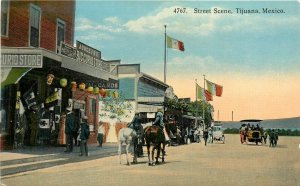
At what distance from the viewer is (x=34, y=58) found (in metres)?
14.6

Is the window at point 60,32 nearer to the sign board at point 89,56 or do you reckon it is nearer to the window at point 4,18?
the sign board at point 89,56

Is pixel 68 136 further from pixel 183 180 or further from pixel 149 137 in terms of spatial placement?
pixel 183 180

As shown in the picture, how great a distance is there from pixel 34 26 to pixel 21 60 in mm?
4924

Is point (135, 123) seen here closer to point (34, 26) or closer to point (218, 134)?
point (34, 26)

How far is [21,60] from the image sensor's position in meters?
14.3

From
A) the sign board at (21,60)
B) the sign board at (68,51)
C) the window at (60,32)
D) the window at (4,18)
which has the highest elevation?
the window at (60,32)

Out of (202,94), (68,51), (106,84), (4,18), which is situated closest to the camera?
(4,18)

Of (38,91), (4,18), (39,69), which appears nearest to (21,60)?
(4,18)

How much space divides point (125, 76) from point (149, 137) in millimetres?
22356

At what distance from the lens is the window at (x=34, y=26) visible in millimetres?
18500

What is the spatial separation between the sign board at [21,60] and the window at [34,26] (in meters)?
4.13

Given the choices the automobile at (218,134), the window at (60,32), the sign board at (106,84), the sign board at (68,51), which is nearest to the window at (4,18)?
the sign board at (68,51)

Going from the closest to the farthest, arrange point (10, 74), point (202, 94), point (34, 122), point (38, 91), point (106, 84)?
point (10, 74)
point (34, 122)
point (38, 91)
point (106, 84)
point (202, 94)

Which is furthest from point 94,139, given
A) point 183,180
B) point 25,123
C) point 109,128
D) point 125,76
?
point 183,180
